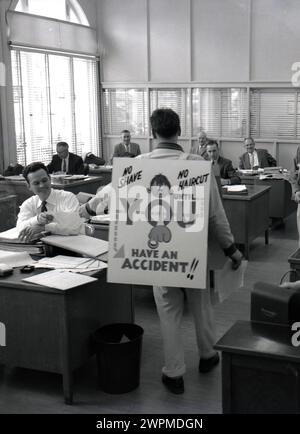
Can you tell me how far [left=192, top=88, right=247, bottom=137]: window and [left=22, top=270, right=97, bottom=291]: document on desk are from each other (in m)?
7.95

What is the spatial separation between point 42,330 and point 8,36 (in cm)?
711

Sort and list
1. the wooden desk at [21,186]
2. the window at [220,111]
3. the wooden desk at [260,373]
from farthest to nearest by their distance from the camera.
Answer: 1. the window at [220,111]
2. the wooden desk at [21,186]
3. the wooden desk at [260,373]

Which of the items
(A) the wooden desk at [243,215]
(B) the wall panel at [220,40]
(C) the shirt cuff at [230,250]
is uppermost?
(B) the wall panel at [220,40]

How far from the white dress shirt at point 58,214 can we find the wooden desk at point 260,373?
185 cm

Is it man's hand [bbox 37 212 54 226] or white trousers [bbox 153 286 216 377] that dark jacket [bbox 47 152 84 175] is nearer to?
man's hand [bbox 37 212 54 226]

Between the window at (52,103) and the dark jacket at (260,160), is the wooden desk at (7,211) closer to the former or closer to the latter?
the window at (52,103)

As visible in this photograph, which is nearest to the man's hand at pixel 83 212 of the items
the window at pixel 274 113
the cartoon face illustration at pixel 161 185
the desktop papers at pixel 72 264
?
the desktop papers at pixel 72 264

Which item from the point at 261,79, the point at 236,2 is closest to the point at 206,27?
the point at 236,2

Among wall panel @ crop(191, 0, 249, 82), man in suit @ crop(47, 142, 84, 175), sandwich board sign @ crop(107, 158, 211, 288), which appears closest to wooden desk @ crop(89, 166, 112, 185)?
man in suit @ crop(47, 142, 84, 175)

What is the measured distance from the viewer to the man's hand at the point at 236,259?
3.59 metres

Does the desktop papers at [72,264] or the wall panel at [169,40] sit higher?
the wall panel at [169,40]

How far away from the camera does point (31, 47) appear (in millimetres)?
9938

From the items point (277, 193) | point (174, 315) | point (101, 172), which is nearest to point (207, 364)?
point (174, 315)
